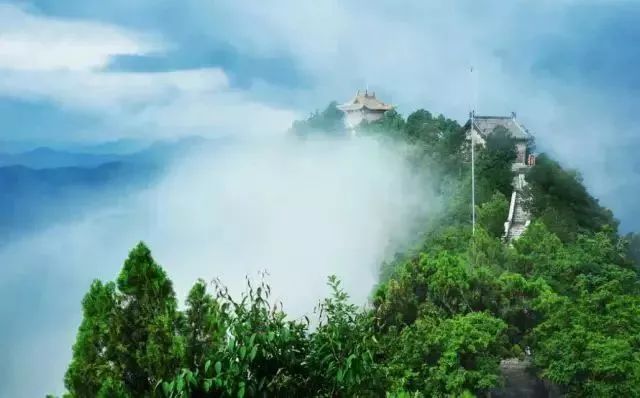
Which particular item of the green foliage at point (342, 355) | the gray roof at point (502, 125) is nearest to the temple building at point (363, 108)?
the gray roof at point (502, 125)

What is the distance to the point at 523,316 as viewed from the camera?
408 inches

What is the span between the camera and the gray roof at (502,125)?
75.7 feet

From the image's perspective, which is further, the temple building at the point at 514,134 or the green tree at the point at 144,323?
the temple building at the point at 514,134

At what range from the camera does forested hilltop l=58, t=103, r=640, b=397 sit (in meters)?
4.29

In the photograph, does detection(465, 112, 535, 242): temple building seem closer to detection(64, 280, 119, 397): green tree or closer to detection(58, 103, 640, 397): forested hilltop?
detection(58, 103, 640, 397): forested hilltop

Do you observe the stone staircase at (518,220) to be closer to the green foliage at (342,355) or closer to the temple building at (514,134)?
the temple building at (514,134)

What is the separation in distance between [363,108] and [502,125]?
21.8ft

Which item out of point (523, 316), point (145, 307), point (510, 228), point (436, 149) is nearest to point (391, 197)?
point (436, 149)

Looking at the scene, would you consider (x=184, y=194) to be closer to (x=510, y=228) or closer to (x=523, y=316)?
(x=510, y=228)

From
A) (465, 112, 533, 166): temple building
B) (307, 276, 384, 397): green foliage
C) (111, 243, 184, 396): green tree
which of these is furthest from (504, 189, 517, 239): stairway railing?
(307, 276, 384, 397): green foliage

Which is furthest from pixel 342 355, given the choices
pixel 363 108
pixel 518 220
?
pixel 363 108

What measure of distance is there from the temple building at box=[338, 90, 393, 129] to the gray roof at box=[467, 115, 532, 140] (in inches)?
230

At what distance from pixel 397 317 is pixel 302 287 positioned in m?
10.5

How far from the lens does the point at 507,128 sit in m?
22.9
